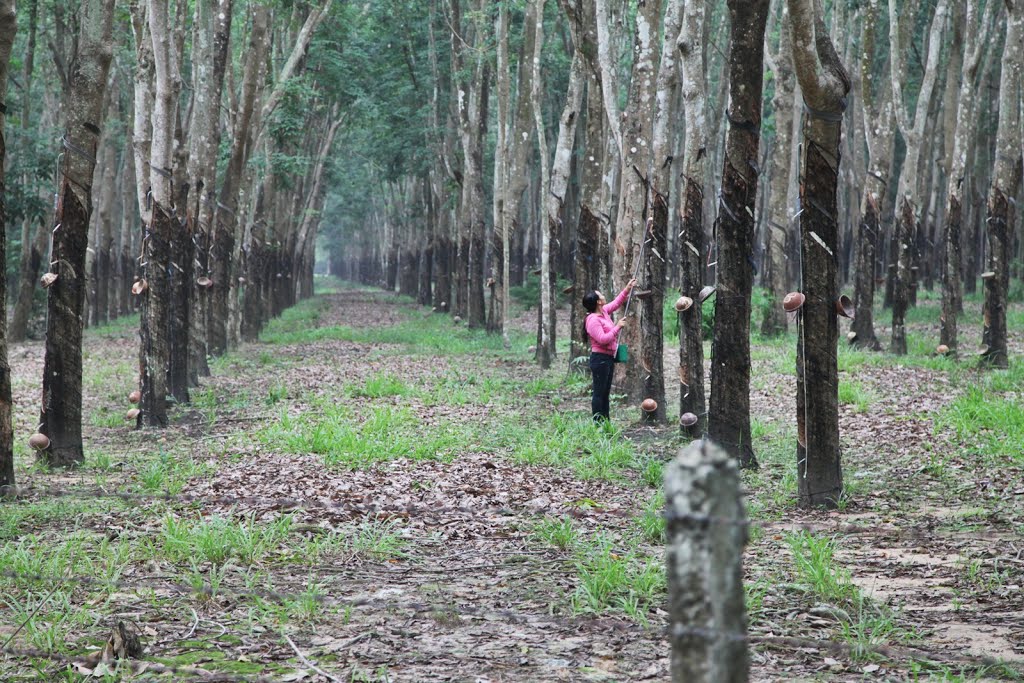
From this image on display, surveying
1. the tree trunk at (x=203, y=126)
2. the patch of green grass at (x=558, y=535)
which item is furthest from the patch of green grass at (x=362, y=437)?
the tree trunk at (x=203, y=126)

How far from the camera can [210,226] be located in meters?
19.1

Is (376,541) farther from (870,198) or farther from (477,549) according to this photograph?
(870,198)

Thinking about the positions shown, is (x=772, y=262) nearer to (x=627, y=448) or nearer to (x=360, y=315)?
(x=627, y=448)

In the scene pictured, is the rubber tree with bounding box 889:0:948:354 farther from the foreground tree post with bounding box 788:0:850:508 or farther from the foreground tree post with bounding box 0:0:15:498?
the foreground tree post with bounding box 0:0:15:498

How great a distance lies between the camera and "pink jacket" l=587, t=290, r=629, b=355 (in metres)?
12.0

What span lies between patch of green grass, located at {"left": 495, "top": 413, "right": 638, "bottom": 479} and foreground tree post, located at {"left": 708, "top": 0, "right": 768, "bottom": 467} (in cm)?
113

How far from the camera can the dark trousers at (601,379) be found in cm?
1202

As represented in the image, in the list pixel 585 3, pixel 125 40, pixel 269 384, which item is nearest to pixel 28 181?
pixel 125 40

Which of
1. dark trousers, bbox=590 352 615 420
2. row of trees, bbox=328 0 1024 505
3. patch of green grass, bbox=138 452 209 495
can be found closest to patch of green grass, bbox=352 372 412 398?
row of trees, bbox=328 0 1024 505

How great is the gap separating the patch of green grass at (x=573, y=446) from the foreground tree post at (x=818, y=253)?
6.71ft

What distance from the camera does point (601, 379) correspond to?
1210 centimetres

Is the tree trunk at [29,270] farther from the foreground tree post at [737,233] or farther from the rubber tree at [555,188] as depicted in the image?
the foreground tree post at [737,233]

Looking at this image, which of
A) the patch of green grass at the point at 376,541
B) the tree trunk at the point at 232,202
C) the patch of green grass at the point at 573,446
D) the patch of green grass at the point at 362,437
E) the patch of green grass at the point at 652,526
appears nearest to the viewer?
the patch of green grass at the point at 376,541

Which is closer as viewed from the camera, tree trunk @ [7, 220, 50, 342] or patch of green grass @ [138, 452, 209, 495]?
patch of green grass @ [138, 452, 209, 495]
